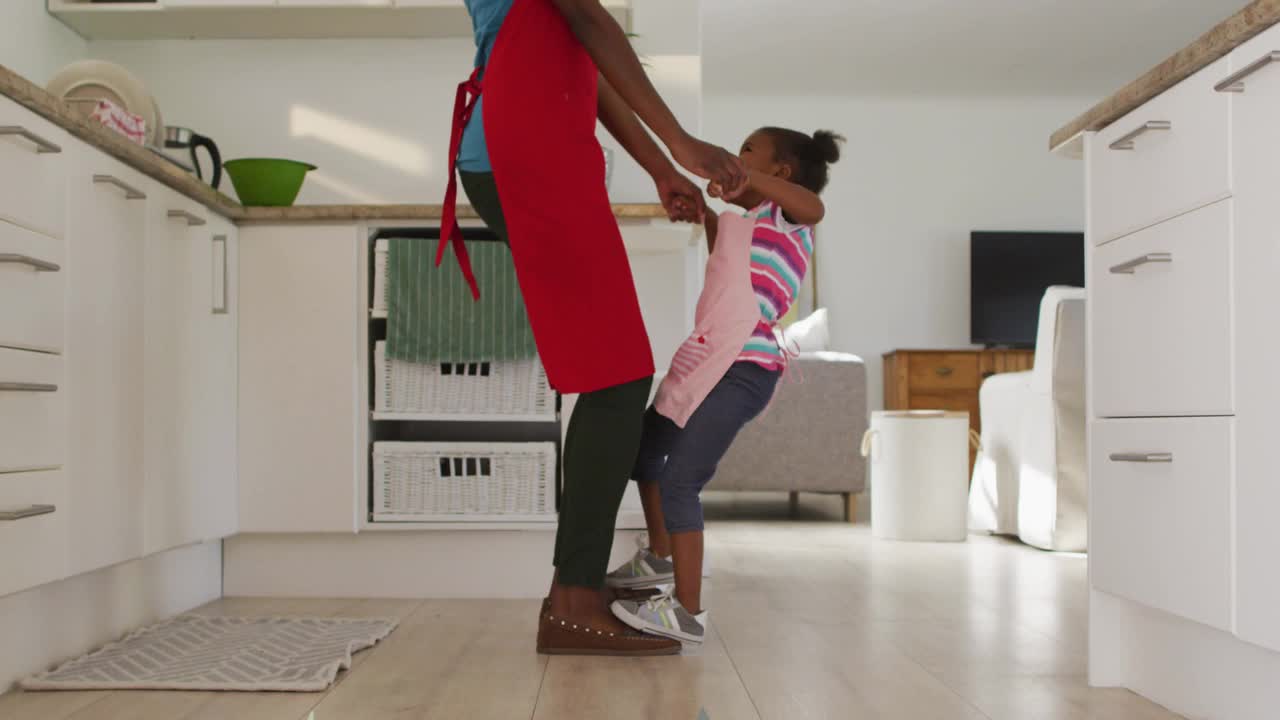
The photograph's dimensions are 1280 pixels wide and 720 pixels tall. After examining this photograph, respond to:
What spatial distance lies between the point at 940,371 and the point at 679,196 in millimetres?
5101

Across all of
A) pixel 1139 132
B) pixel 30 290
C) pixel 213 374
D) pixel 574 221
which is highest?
pixel 1139 132

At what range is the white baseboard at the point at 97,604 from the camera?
1632mm

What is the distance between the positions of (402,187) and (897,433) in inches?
78.0

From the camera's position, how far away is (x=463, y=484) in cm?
247

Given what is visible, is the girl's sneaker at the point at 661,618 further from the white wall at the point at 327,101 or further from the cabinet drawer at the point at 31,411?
the white wall at the point at 327,101

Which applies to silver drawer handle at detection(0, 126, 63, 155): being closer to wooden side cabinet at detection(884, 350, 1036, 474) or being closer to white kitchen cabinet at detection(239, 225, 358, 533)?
white kitchen cabinet at detection(239, 225, 358, 533)

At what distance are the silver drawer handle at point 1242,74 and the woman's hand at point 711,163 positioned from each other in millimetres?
650

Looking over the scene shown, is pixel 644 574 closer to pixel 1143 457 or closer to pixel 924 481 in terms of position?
pixel 1143 457

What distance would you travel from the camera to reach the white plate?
2576 mm

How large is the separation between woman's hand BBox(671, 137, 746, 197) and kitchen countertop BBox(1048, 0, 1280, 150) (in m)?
0.54

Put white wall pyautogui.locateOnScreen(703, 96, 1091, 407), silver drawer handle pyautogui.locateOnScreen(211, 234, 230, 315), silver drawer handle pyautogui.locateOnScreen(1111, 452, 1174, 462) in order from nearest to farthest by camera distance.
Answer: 1. silver drawer handle pyautogui.locateOnScreen(1111, 452, 1174, 462)
2. silver drawer handle pyautogui.locateOnScreen(211, 234, 230, 315)
3. white wall pyautogui.locateOnScreen(703, 96, 1091, 407)

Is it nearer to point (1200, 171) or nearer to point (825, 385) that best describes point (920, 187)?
point (825, 385)

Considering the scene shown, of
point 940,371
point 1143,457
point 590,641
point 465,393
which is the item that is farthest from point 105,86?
point 940,371

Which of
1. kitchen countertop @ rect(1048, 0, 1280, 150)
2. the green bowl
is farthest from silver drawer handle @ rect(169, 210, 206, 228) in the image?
kitchen countertop @ rect(1048, 0, 1280, 150)
